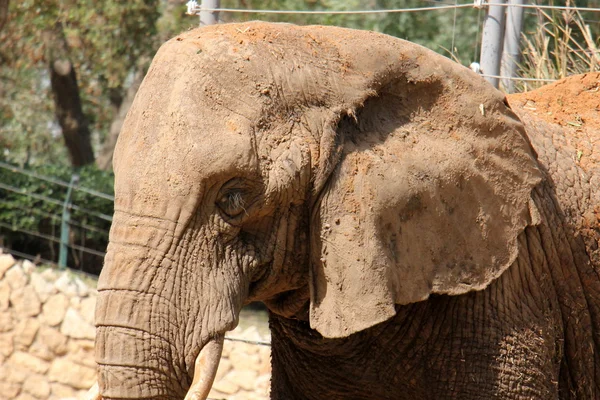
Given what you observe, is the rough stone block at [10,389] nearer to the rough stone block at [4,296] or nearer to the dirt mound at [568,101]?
the rough stone block at [4,296]

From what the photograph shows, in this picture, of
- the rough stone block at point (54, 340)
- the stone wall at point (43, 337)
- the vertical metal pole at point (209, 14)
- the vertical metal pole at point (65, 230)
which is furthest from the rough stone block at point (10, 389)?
the vertical metal pole at point (209, 14)

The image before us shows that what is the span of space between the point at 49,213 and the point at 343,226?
9.05 metres

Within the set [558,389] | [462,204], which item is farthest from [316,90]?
[558,389]

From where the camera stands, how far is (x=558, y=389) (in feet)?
11.8

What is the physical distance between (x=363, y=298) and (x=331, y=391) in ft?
2.52

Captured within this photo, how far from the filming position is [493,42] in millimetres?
→ 5301

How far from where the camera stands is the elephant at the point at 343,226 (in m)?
2.72


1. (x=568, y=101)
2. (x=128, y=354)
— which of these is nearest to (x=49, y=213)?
(x=568, y=101)

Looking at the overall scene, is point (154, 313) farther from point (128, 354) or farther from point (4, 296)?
point (4, 296)

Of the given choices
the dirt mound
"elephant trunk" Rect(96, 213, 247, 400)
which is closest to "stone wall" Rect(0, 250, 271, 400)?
the dirt mound

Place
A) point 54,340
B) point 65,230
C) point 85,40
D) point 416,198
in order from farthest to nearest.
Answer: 1. point 85,40
2. point 65,230
3. point 54,340
4. point 416,198

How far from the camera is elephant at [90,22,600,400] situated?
8.93 feet

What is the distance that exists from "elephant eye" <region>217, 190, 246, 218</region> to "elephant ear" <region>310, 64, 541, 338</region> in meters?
0.27

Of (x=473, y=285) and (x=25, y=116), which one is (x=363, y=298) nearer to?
(x=473, y=285)
